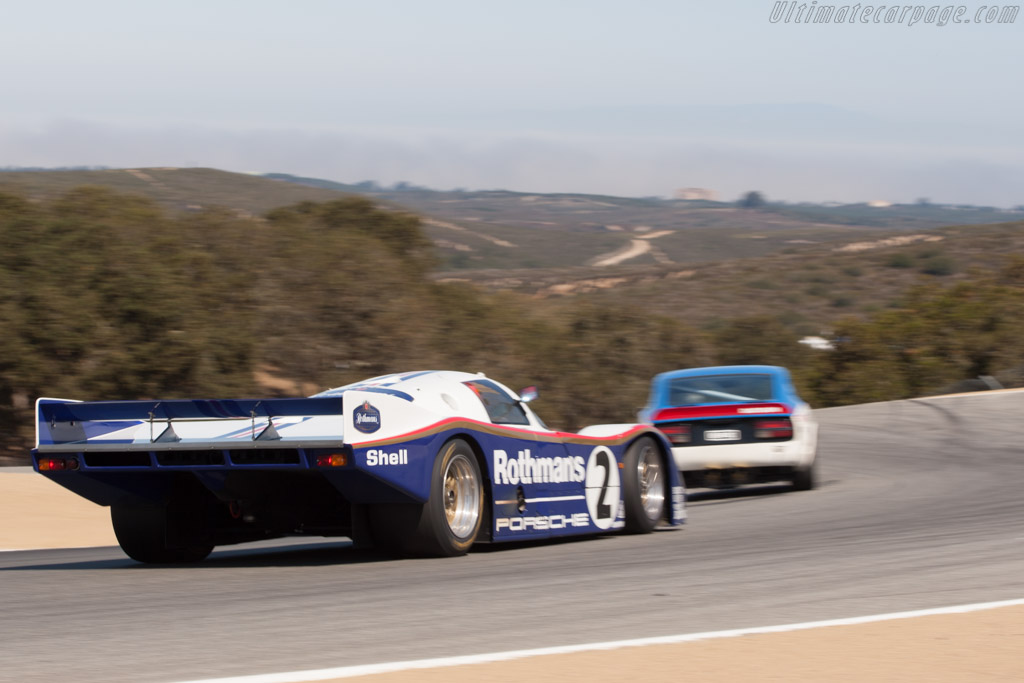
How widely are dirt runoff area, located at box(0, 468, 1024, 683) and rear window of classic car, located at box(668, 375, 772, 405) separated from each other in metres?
8.41

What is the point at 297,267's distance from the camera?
81.5 ft

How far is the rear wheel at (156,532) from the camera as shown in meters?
8.62

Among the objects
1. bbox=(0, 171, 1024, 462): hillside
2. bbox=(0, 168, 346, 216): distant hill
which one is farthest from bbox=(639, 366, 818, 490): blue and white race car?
bbox=(0, 168, 346, 216): distant hill

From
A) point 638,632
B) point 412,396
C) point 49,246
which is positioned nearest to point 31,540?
point 412,396

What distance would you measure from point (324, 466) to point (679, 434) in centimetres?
734

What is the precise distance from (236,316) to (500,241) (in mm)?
85033

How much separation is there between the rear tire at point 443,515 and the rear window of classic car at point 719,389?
250 inches

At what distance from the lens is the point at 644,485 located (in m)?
10.8

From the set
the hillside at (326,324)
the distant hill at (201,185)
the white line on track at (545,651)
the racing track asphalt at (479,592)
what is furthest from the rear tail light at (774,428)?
the distant hill at (201,185)

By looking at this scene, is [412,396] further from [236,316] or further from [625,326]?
[625,326]

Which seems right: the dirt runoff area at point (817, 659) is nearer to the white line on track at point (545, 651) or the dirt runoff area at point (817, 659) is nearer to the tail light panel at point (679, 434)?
the white line on track at point (545, 651)

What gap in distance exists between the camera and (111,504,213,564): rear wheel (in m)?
8.62

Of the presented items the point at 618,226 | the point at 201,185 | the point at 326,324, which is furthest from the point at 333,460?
the point at 618,226

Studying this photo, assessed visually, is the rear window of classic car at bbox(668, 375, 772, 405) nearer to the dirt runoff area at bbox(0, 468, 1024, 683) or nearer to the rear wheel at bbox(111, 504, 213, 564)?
the rear wheel at bbox(111, 504, 213, 564)
